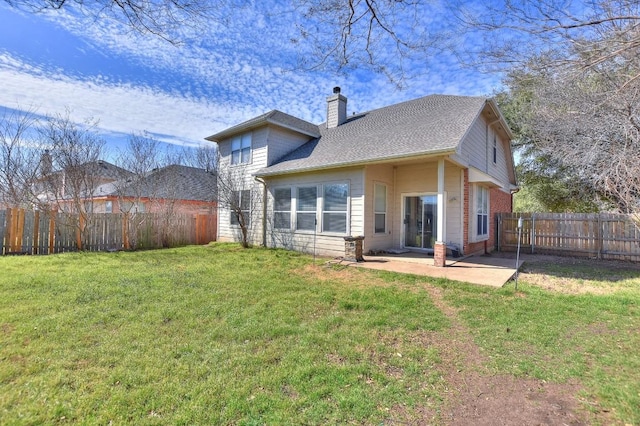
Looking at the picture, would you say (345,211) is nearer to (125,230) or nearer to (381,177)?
(381,177)

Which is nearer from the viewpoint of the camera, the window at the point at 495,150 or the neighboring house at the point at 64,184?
the neighboring house at the point at 64,184

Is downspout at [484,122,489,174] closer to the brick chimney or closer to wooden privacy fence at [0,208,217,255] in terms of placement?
the brick chimney

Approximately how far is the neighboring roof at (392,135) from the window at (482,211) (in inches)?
126

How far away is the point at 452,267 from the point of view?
27.3ft

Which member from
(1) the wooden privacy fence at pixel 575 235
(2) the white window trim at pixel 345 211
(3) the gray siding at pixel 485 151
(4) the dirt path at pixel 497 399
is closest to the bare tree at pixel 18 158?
(2) the white window trim at pixel 345 211

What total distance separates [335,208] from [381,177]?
1932 mm

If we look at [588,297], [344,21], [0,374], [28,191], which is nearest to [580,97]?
[588,297]

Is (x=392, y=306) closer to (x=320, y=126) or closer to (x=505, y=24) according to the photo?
(x=505, y=24)

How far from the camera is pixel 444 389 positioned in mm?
2885

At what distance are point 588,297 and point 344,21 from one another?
658 centimetres

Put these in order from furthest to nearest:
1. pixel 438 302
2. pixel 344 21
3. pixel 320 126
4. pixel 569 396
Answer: pixel 320 126, pixel 438 302, pixel 344 21, pixel 569 396

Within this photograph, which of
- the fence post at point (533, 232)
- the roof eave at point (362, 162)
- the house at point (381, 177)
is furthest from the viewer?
the fence post at point (533, 232)

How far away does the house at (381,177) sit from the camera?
31.8 ft

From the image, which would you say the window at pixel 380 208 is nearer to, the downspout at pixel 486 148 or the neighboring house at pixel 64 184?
the downspout at pixel 486 148
